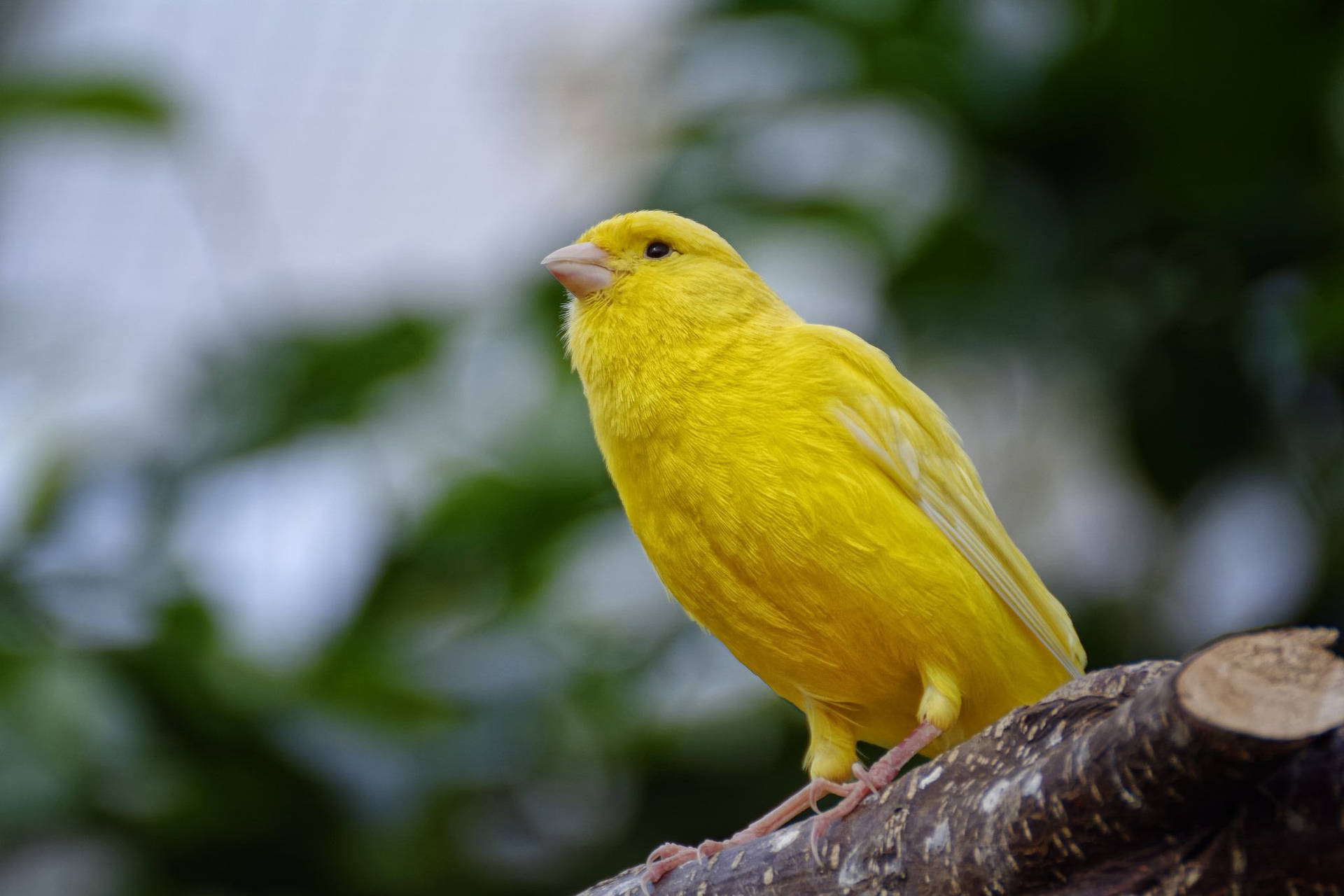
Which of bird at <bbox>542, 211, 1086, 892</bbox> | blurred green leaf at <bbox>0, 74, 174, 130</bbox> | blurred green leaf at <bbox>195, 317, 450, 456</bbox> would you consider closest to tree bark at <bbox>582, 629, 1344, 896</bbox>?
bird at <bbox>542, 211, 1086, 892</bbox>

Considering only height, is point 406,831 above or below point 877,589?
below

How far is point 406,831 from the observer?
3490 millimetres

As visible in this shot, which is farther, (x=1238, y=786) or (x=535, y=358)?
(x=535, y=358)

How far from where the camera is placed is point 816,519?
2.07m

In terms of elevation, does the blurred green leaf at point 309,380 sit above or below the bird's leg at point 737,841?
above

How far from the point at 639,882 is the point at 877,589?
2.05 feet

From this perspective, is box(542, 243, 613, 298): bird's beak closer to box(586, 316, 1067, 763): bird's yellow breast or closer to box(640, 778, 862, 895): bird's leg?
box(586, 316, 1067, 763): bird's yellow breast

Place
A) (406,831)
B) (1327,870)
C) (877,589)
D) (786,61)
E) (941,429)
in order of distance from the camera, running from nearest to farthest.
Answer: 1. (1327,870)
2. (877,589)
3. (941,429)
4. (406,831)
5. (786,61)

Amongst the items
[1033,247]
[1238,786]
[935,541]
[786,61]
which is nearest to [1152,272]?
[1033,247]

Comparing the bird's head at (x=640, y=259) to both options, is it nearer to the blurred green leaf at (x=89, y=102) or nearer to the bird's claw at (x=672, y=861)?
the bird's claw at (x=672, y=861)

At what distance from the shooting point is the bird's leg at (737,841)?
2123 millimetres

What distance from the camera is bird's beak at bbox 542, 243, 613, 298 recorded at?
2.42 metres

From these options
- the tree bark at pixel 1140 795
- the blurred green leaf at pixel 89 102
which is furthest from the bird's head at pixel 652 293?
the blurred green leaf at pixel 89 102

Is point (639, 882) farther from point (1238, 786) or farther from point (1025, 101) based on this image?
point (1025, 101)
